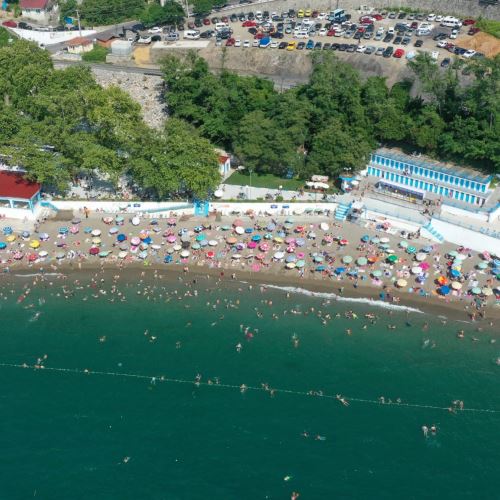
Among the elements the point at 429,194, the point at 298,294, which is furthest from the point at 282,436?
the point at 429,194

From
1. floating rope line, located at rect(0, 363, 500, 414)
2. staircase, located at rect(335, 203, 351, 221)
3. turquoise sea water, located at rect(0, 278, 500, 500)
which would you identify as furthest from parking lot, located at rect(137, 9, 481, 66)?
floating rope line, located at rect(0, 363, 500, 414)

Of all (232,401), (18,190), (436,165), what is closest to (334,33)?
(436,165)

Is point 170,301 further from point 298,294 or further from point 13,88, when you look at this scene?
point 13,88

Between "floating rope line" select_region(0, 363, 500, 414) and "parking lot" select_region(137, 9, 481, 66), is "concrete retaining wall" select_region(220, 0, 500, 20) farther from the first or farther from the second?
"floating rope line" select_region(0, 363, 500, 414)

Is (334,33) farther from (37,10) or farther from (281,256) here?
(37,10)

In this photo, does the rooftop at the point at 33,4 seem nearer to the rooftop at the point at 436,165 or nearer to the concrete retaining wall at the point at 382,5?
the concrete retaining wall at the point at 382,5
